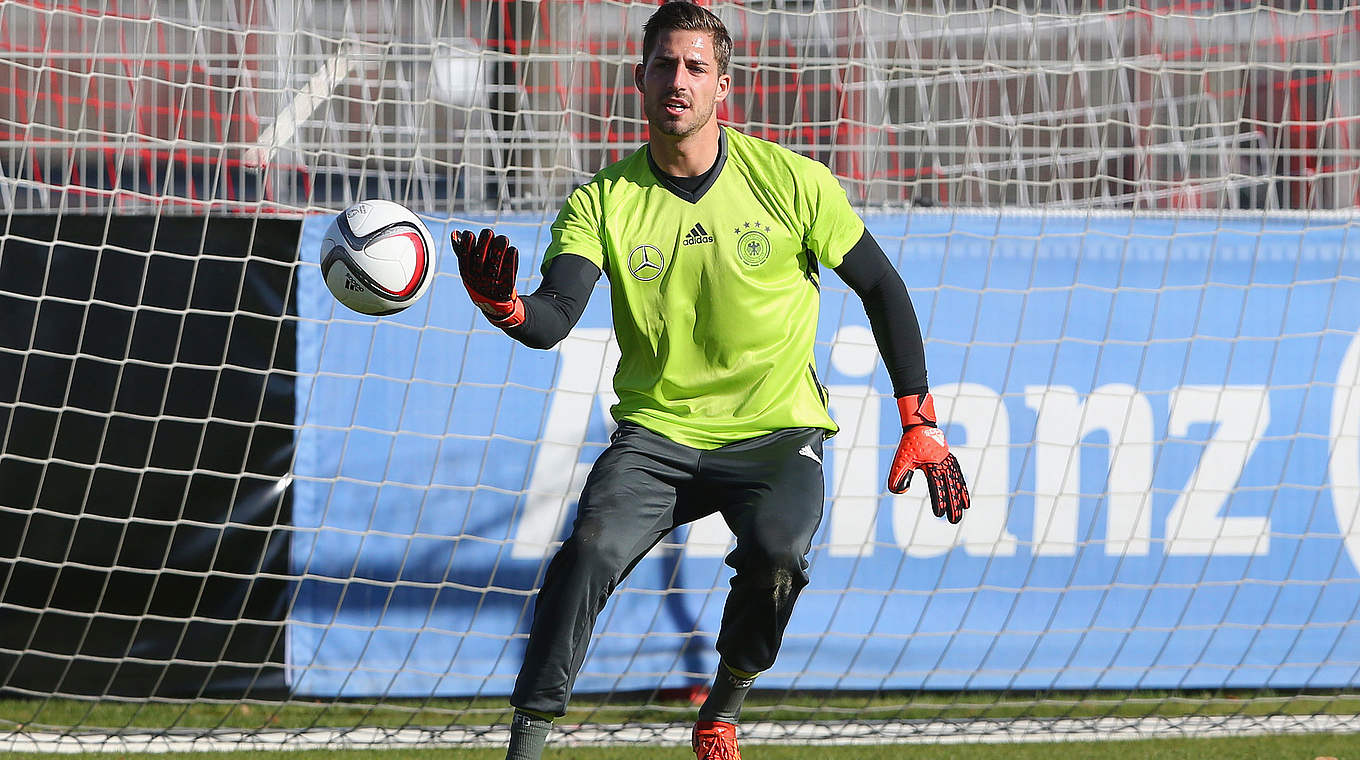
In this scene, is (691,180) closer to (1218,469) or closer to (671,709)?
(671,709)

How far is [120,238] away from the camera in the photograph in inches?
213

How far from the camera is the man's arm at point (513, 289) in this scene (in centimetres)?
304

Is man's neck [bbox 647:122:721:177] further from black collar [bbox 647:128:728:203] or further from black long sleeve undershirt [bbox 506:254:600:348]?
black long sleeve undershirt [bbox 506:254:600:348]

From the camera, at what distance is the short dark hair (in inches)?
141

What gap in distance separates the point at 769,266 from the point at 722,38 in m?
0.61

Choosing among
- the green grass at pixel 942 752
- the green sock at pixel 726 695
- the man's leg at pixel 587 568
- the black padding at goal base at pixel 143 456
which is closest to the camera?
the man's leg at pixel 587 568

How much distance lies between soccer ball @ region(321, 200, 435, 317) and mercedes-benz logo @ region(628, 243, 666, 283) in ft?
1.75

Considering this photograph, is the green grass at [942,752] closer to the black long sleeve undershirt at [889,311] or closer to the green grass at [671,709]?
the green grass at [671,709]

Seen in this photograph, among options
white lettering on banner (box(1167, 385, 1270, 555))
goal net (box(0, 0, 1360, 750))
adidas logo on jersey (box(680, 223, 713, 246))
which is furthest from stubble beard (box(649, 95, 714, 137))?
white lettering on banner (box(1167, 385, 1270, 555))

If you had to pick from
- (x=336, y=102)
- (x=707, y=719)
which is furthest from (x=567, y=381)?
(x=707, y=719)

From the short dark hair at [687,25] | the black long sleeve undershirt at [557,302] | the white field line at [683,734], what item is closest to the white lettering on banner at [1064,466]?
the white field line at [683,734]

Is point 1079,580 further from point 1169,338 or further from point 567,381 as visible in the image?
point 567,381

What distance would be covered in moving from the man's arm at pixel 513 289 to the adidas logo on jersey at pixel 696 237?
25cm

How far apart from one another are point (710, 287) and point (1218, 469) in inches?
117
